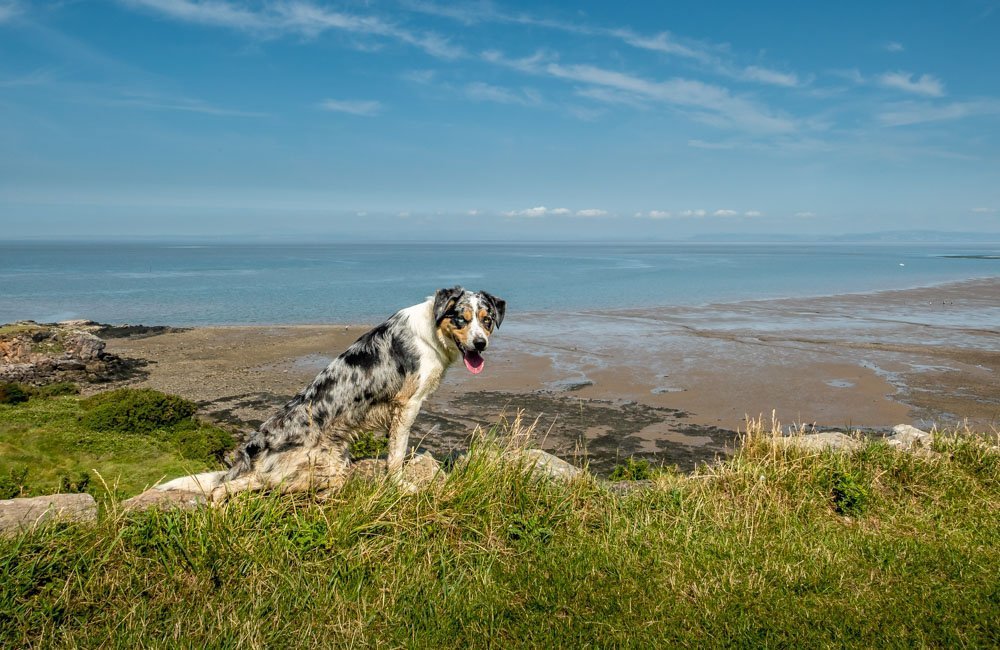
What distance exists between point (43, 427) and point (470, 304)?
18.1ft

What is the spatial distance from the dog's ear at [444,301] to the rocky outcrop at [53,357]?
16148mm

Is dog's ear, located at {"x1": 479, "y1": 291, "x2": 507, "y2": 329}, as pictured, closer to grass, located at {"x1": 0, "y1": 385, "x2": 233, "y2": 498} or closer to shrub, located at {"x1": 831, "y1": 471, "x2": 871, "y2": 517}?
grass, located at {"x1": 0, "y1": 385, "x2": 233, "y2": 498}

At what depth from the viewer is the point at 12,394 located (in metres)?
9.95

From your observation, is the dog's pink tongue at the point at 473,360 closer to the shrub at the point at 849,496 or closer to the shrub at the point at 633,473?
the shrub at the point at 633,473

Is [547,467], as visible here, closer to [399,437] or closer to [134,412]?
[399,437]

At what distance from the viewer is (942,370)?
20.2 meters

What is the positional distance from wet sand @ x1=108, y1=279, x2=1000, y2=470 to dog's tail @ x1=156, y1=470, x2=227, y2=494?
22.9 feet

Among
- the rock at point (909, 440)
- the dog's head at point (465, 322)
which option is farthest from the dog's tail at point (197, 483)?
the rock at point (909, 440)

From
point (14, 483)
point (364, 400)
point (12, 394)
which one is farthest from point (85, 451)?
point (12, 394)

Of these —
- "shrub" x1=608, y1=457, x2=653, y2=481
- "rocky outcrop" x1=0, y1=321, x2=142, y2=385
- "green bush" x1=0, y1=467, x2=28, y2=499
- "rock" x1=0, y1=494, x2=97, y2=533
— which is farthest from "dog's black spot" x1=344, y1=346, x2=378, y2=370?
"rocky outcrop" x1=0, y1=321, x2=142, y2=385

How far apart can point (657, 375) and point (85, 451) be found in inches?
613

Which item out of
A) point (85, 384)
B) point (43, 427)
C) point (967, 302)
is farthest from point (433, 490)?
point (967, 302)

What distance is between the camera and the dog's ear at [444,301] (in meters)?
5.77

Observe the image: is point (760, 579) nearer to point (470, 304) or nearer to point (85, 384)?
point (470, 304)
